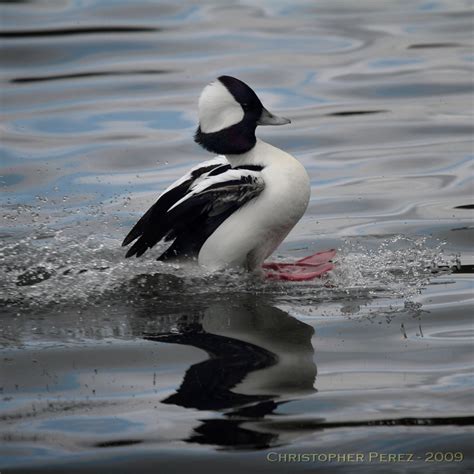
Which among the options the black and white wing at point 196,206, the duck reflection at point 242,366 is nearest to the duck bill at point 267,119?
the black and white wing at point 196,206

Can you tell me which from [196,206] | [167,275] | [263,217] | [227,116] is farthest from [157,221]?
[227,116]

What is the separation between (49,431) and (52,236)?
11.5 feet

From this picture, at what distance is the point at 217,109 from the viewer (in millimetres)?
7613

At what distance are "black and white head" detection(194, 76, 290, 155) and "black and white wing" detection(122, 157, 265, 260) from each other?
164mm

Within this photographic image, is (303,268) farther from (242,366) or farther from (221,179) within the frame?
(242,366)

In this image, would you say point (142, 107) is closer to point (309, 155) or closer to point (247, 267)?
point (309, 155)

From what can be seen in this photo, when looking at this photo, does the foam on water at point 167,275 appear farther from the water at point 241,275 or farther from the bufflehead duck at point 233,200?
the bufflehead duck at point 233,200

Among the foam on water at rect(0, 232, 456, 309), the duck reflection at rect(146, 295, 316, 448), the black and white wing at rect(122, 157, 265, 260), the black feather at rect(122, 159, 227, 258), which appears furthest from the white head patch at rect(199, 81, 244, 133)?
the duck reflection at rect(146, 295, 316, 448)

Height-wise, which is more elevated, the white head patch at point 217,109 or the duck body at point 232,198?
the white head patch at point 217,109

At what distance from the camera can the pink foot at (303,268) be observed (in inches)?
306

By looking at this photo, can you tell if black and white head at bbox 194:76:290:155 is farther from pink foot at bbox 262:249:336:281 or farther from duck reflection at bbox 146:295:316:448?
duck reflection at bbox 146:295:316:448

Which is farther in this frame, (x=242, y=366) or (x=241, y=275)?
(x=241, y=275)

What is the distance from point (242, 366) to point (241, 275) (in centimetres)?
156

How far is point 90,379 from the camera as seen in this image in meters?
6.25
